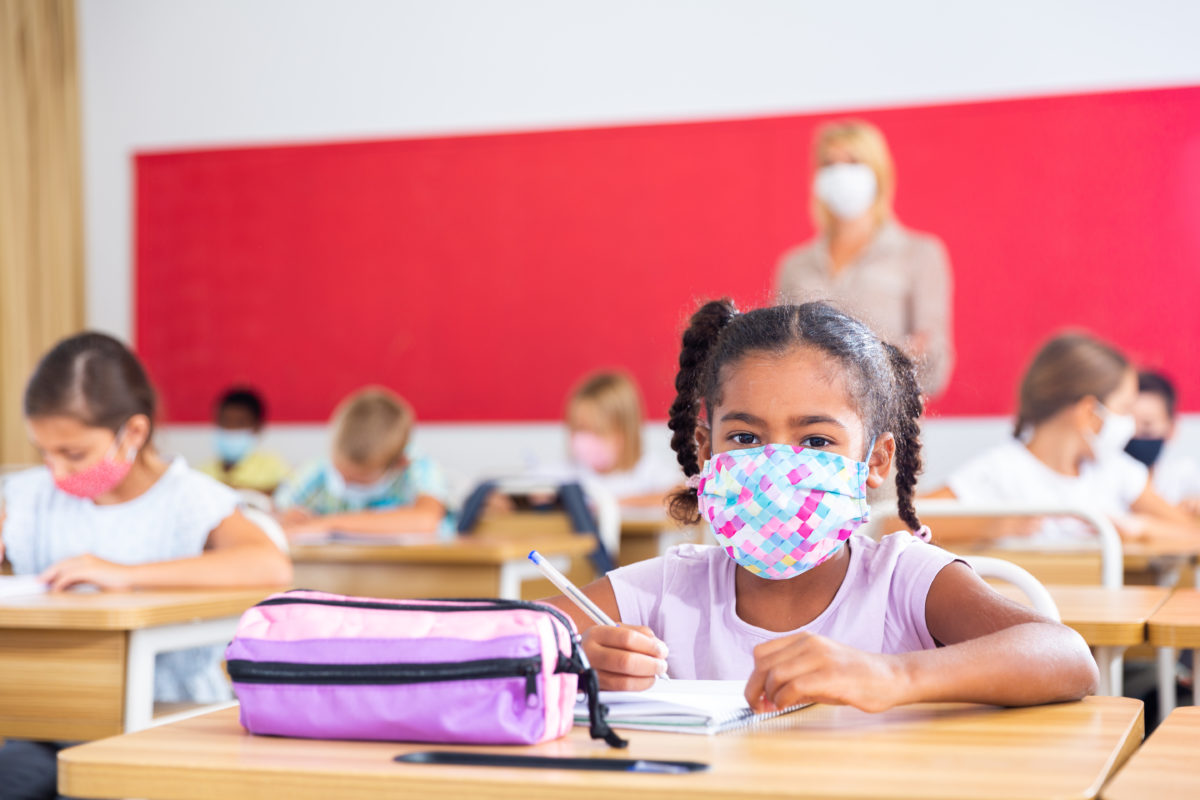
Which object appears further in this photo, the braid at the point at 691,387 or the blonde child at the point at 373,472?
the blonde child at the point at 373,472

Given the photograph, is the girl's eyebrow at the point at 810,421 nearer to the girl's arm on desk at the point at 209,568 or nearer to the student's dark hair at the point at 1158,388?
the girl's arm on desk at the point at 209,568

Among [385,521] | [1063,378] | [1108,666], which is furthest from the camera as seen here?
[385,521]

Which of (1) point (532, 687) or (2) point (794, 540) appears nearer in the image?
(1) point (532, 687)

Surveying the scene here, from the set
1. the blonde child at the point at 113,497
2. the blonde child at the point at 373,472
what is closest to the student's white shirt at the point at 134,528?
the blonde child at the point at 113,497

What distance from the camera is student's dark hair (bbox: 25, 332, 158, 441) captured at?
2.44 metres

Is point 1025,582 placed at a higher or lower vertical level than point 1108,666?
higher

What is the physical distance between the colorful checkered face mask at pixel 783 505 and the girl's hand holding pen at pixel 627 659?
8.1 inches

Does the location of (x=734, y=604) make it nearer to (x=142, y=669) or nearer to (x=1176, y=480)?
(x=142, y=669)

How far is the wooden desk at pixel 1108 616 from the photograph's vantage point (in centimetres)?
171

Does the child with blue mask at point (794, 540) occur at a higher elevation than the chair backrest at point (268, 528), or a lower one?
higher

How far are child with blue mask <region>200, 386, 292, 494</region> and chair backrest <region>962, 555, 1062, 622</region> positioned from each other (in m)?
5.07

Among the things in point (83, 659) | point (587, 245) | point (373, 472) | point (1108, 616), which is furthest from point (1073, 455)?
point (587, 245)

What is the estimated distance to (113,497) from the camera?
2.52m

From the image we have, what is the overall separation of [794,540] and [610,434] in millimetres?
4145
